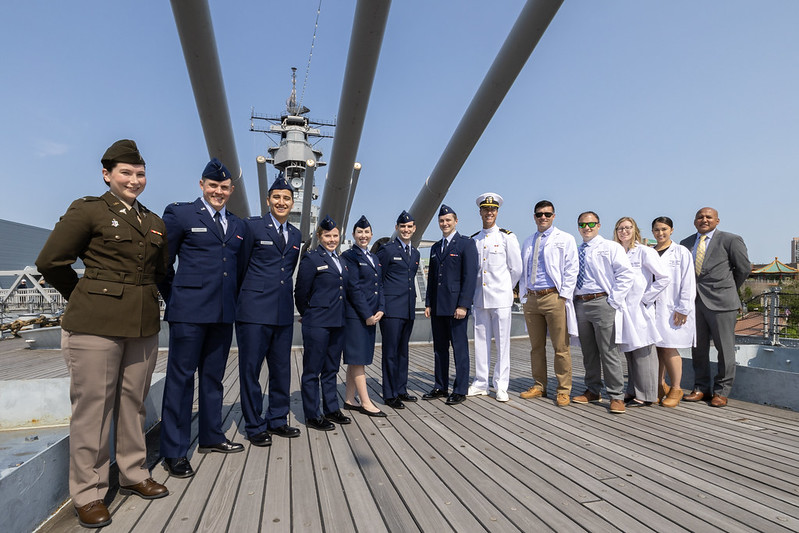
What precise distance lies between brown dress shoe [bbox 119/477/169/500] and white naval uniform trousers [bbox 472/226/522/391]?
2672mm

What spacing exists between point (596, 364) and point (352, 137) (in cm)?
406

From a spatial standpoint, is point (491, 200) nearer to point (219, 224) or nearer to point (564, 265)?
point (564, 265)

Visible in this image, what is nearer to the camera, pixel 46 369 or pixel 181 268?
pixel 181 268

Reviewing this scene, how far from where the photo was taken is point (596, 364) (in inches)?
165

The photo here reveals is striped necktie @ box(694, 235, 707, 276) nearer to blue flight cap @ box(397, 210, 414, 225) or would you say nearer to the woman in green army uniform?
A: blue flight cap @ box(397, 210, 414, 225)

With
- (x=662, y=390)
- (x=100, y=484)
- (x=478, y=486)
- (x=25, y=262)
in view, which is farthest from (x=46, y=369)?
(x=25, y=262)

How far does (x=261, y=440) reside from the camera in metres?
2.94

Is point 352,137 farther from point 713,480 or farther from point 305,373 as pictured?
point 713,480

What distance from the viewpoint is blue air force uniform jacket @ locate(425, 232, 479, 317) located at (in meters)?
4.05

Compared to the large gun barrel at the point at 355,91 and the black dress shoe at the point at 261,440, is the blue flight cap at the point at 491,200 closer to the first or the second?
the large gun barrel at the point at 355,91

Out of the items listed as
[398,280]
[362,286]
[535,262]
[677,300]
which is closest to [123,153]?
[362,286]

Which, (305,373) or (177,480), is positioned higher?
(305,373)

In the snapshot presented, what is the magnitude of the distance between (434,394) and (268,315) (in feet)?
6.25

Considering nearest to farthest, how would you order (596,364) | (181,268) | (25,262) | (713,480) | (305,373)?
(713,480), (181,268), (305,373), (596,364), (25,262)
